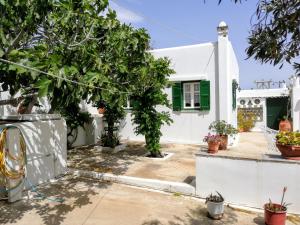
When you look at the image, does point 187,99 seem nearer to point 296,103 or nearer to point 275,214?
point 296,103

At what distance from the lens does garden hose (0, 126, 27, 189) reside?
531 centimetres

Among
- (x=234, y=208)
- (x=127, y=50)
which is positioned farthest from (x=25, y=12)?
(x=234, y=208)

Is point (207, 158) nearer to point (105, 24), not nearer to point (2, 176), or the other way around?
point (105, 24)

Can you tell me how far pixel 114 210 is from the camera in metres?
5.34

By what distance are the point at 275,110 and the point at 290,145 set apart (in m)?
13.3

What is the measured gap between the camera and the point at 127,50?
7.34m

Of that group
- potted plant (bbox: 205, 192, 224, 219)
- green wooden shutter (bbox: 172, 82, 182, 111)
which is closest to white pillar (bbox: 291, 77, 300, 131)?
green wooden shutter (bbox: 172, 82, 182, 111)

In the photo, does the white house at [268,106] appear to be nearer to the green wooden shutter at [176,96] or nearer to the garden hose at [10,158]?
the green wooden shutter at [176,96]

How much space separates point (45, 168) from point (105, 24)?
3954mm

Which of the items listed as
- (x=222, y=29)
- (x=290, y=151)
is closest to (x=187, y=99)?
(x=222, y=29)

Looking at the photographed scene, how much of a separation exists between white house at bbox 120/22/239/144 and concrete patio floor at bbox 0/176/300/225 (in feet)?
20.3

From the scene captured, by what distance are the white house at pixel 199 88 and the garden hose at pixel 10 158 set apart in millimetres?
7728

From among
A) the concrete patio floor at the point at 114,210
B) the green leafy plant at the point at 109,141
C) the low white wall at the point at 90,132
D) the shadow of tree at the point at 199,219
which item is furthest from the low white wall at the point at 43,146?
the low white wall at the point at 90,132

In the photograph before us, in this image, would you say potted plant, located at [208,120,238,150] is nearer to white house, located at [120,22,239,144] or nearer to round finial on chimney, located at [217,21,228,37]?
white house, located at [120,22,239,144]
